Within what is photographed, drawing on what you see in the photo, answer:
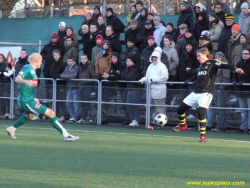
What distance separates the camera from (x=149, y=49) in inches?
638

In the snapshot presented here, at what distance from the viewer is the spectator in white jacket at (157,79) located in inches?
614

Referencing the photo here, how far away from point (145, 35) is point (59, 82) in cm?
317

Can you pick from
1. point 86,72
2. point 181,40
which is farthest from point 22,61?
point 181,40

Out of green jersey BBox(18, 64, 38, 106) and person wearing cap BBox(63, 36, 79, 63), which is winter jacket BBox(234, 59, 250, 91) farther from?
person wearing cap BBox(63, 36, 79, 63)

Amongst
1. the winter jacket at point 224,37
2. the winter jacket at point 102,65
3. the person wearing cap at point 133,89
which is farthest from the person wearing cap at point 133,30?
the winter jacket at point 224,37

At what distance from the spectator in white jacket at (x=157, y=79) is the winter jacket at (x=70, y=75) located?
8.39ft

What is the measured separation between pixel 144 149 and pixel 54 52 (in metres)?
8.18

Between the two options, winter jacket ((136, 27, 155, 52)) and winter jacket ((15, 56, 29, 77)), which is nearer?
winter jacket ((136, 27, 155, 52))

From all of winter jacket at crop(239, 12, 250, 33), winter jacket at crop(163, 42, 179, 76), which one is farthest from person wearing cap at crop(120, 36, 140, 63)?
winter jacket at crop(239, 12, 250, 33)

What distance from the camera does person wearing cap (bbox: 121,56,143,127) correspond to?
53.1 ft

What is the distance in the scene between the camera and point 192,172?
7777mm

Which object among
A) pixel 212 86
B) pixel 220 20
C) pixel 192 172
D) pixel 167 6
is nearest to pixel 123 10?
pixel 167 6

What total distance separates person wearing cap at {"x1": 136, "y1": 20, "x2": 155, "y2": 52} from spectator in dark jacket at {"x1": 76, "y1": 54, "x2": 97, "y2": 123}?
5.50 ft

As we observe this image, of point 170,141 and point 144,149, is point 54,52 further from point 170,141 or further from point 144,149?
point 144,149
